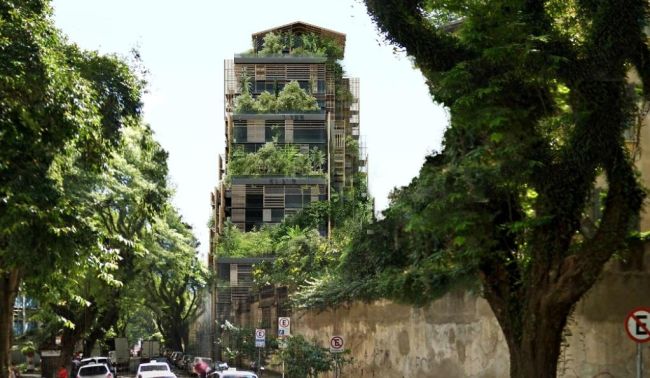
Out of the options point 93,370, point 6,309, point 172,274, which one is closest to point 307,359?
point 6,309

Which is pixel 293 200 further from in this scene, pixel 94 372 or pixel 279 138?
pixel 94 372

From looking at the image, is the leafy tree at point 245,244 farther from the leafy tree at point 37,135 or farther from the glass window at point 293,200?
the leafy tree at point 37,135

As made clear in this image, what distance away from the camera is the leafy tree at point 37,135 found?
1934 cm

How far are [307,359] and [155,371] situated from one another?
12076 millimetres

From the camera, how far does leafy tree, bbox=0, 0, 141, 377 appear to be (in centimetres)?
1934

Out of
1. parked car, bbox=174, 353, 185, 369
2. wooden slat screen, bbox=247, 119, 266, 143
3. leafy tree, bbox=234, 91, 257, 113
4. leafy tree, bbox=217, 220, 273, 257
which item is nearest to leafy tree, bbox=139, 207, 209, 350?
leafy tree, bbox=217, 220, 273, 257

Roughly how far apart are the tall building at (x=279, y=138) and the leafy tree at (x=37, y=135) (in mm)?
48935

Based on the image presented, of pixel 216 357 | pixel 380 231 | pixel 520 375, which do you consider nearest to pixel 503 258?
pixel 520 375

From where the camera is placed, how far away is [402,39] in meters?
18.3

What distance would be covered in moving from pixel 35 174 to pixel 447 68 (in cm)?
934

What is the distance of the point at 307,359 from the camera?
32219 mm

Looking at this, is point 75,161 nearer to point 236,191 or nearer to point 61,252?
point 61,252

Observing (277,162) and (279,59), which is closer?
(277,162)

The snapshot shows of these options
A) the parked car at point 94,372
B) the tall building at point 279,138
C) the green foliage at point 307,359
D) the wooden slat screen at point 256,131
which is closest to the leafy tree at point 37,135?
the green foliage at point 307,359
